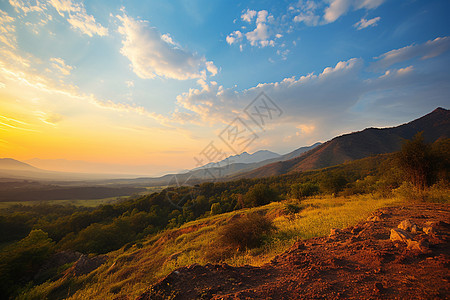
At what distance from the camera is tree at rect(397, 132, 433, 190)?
15.8 m

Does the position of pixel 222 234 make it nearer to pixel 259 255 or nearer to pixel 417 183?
pixel 259 255

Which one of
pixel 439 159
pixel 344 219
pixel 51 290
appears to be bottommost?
pixel 51 290

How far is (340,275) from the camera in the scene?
3656mm

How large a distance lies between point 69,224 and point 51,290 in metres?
43.7

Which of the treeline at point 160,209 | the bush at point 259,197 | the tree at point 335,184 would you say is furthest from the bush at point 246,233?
the bush at point 259,197

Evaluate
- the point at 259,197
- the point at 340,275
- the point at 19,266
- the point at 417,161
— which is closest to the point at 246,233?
the point at 340,275

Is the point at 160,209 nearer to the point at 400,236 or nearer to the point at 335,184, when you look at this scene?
the point at 335,184

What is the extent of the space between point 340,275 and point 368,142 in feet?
542

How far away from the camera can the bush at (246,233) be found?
8203 mm

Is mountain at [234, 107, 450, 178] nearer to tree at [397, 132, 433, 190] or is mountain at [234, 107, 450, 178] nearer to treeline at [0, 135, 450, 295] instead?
treeline at [0, 135, 450, 295]

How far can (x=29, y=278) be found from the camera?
15281mm

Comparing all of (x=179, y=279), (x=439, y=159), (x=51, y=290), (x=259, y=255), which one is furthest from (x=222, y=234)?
(x=439, y=159)

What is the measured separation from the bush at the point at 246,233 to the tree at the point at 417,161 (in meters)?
18.1

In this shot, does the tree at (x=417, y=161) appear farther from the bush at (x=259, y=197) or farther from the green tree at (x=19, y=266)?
the green tree at (x=19, y=266)
